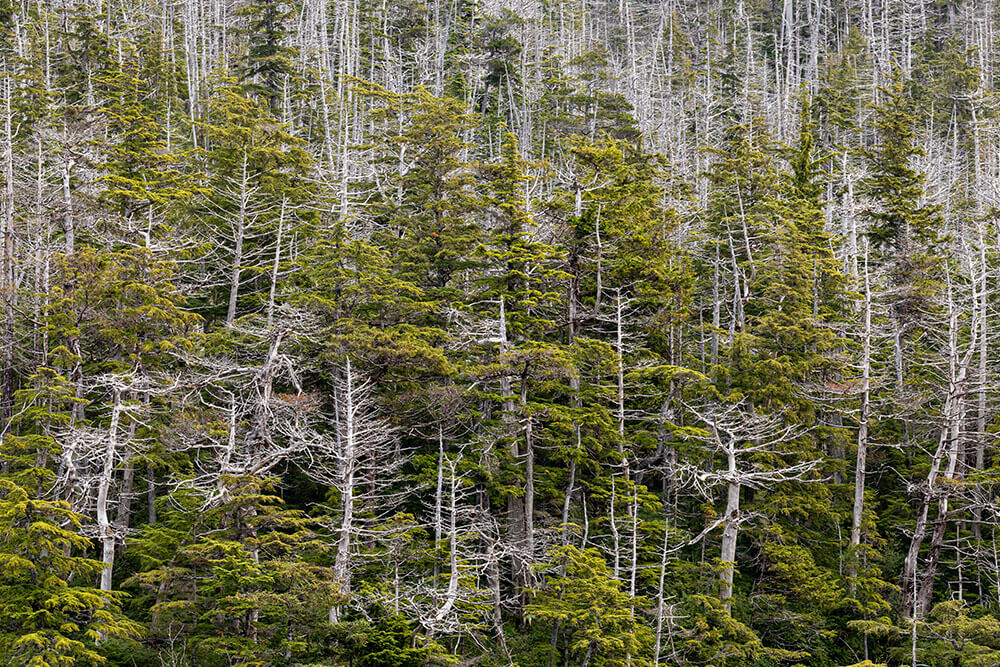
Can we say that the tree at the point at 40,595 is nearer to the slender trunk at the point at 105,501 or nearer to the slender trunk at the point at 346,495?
the slender trunk at the point at 105,501

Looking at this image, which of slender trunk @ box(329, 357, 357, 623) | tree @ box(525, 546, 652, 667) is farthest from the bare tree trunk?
slender trunk @ box(329, 357, 357, 623)

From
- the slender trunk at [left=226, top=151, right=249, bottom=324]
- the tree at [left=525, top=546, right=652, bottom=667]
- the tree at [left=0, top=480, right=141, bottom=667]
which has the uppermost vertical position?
the slender trunk at [left=226, top=151, right=249, bottom=324]

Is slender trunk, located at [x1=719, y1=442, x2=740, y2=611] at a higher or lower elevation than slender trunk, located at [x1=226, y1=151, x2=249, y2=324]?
lower

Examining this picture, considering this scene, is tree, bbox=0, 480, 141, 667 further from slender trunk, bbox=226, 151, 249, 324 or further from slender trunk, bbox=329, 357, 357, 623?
slender trunk, bbox=226, 151, 249, 324

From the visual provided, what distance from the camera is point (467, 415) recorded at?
20.4 metres

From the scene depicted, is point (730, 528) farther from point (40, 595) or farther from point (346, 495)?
point (40, 595)

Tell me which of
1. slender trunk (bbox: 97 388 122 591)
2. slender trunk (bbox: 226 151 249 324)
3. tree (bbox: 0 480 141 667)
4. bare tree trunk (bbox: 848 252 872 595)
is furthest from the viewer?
slender trunk (bbox: 226 151 249 324)

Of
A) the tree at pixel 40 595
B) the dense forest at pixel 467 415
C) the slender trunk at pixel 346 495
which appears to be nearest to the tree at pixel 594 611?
the dense forest at pixel 467 415

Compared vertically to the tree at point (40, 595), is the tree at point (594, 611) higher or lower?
lower

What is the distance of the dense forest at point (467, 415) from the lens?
17000 millimetres

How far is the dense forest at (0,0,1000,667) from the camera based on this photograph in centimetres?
1700

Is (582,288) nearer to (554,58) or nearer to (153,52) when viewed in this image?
(554,58)

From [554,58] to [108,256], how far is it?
3211 cm

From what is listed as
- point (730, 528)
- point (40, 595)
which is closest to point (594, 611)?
point (730, 528)
